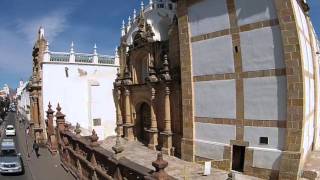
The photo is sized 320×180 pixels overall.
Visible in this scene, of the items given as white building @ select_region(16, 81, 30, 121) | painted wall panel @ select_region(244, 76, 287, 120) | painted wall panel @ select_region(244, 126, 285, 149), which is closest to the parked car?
painted wall panel @ select_region(244, 126, 285, 149)

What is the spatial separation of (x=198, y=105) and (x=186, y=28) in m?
3.64

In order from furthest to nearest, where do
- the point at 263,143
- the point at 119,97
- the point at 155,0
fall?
1. the point at 119,97
2. the point at 155,0
3. the point at 263,143

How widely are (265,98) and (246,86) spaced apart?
95cm

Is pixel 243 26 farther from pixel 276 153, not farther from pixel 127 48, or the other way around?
pixel 127 48

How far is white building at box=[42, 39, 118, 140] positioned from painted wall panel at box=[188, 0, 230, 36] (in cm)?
1461

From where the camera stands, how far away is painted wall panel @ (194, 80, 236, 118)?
48.5 feet

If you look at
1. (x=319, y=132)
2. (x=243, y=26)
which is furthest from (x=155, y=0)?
(x=319, y=132)

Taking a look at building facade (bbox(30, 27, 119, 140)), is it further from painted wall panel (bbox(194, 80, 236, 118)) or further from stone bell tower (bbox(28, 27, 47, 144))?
painted wall panel (bbox(194, 80, 236, 118))

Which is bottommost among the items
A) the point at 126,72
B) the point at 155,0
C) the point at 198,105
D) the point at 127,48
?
the point at 198,105

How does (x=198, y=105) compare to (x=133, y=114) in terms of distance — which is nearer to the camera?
(x=198, y=105)

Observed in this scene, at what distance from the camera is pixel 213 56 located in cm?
1557

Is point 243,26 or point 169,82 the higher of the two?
point 243,26

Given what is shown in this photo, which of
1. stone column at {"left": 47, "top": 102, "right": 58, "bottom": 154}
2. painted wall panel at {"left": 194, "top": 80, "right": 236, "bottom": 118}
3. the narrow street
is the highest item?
painted wall panel at {"left": 194, "top": 80, "right": 236, "bottom": 118}

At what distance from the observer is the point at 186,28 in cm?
1680
